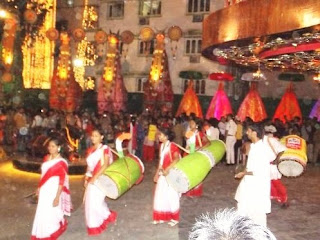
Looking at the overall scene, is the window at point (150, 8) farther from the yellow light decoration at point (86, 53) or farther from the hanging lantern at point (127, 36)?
the hanging lantern at point (127, 36)

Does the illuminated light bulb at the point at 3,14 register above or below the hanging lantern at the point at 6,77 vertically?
above

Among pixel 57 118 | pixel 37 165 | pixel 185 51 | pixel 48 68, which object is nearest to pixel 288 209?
pixel 37 165

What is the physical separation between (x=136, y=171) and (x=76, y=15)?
2978cm

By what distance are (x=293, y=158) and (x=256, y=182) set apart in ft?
4.75

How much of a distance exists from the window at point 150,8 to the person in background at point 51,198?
983 inches

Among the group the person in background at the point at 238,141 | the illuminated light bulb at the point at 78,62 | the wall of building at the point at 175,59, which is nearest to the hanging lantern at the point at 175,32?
the wall of building at the point at 175,59

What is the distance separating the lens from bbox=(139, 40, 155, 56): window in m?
30.4

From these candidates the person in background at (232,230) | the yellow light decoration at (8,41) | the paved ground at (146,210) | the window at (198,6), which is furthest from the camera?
the window at (198,6)

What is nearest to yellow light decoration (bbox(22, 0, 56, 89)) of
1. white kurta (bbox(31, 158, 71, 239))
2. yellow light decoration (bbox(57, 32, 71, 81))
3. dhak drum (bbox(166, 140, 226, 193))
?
yellow light decoration (bbox(57, 32, 71, 81))

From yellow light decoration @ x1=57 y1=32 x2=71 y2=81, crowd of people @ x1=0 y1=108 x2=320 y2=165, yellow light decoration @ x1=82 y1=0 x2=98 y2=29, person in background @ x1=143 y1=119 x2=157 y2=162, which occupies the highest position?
yellow light decoration @ x1=82 y1=0 x2=98 y2=29

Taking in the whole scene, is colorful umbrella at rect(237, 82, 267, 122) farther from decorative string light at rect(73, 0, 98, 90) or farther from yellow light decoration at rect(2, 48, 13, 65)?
decorative string light at rect(73, 0, 98, 90)

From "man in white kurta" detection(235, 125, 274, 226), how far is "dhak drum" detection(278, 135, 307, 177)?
48.9 inches

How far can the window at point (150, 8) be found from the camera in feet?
99.2

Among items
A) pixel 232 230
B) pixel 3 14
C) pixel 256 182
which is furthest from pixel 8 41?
pixel 232 230
